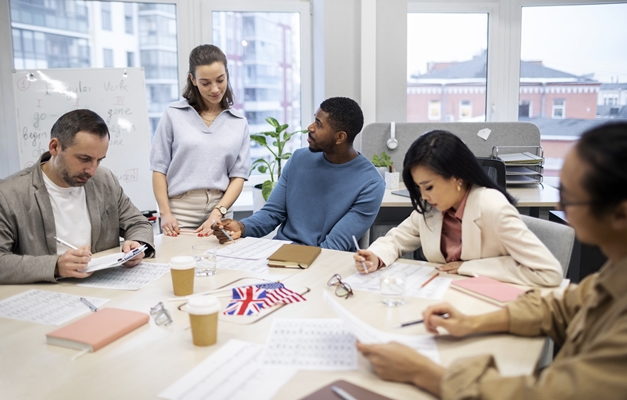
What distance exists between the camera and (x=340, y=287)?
1.53 metres

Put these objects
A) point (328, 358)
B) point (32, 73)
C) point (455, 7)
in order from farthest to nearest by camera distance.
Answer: point (455, 7) < point (32, 73) < point (328, 358)

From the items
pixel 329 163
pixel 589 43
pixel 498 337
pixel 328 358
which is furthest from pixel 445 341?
pixel 589 43

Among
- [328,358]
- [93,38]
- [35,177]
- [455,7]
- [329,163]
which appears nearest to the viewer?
[328,358]

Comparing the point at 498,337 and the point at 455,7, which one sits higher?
the point at 455,7

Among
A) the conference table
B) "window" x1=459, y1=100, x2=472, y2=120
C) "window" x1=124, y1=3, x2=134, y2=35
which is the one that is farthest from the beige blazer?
"window" x1=124, y1=3, x2=134, y2=35

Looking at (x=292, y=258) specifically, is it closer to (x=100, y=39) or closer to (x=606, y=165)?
(x=606, y=165)

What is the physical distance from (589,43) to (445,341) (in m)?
3.81

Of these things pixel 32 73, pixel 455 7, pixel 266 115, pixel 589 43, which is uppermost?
pixel 455 7

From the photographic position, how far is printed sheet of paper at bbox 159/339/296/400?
38.0 inches

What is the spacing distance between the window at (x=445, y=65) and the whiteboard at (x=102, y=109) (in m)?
2.03

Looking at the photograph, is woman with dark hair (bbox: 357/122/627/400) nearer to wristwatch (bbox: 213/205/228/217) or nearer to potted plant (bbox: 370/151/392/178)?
wristwatch (bbox: 213/205/228/217)

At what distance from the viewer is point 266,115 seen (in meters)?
4.11

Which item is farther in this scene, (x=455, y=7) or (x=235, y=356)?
(x=455, y=7)

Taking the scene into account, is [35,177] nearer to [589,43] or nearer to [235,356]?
[235,356]
